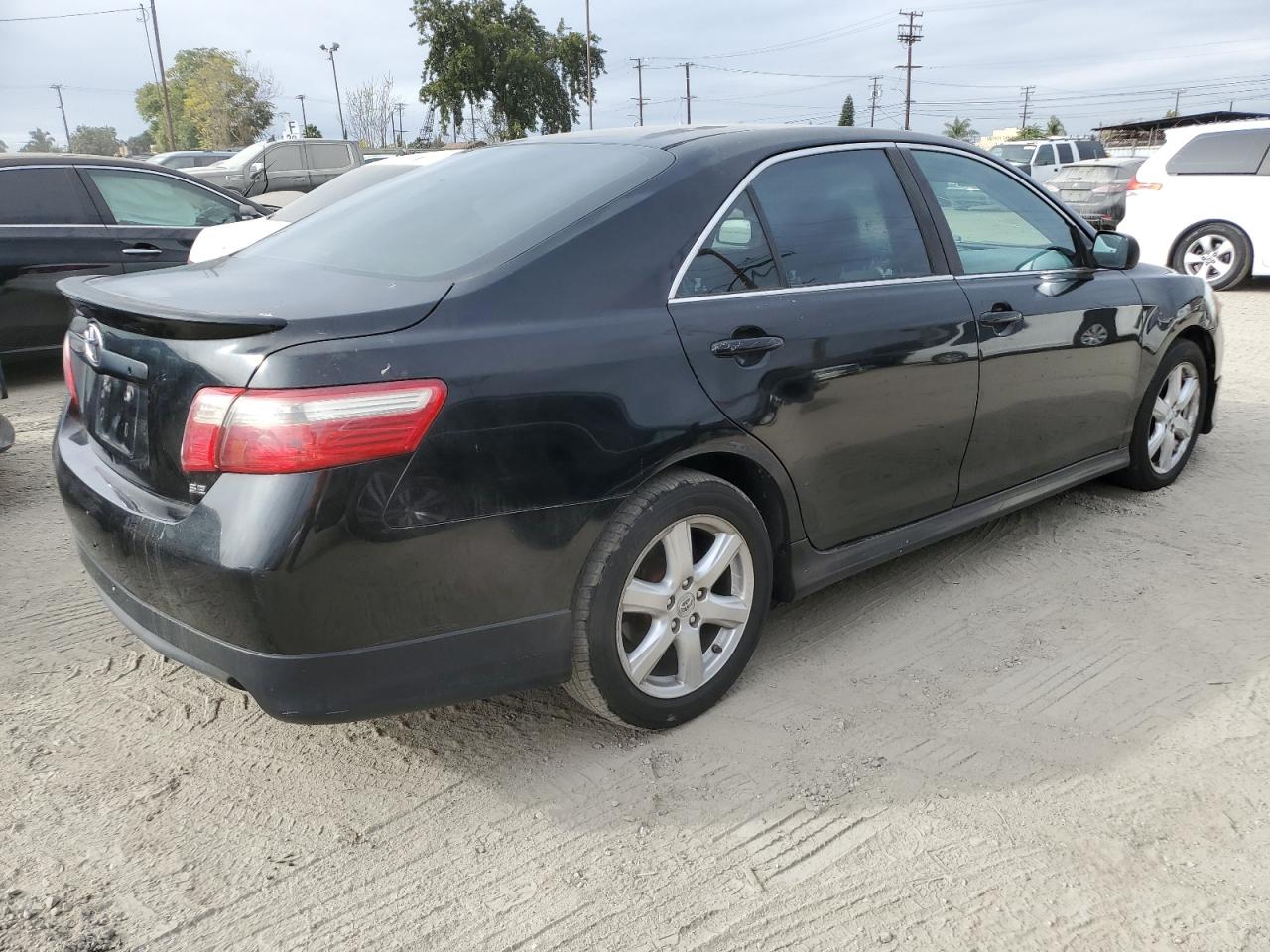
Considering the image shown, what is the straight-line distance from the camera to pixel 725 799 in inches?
99.6

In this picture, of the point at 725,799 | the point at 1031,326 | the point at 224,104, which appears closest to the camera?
the point at 725,799

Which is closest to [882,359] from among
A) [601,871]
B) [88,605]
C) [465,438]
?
[465,438]

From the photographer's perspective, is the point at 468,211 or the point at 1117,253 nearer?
the point at 468,211

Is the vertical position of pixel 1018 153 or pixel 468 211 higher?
pixel 468 211

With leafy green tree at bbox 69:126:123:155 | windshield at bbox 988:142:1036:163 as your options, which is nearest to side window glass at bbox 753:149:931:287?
windshield at bbox 988:142:1036:163

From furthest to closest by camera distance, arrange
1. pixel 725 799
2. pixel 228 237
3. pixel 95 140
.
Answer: pixel 95 140 < pixel 228 237 < pixel 725 799

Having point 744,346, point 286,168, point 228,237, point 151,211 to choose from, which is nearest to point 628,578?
point 744,346

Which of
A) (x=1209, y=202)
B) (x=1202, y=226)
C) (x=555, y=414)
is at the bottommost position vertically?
(x=1202, y=226)

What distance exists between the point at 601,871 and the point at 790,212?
1913mm

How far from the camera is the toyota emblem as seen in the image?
8.39ft

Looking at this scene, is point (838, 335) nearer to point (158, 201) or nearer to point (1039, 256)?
point (1039, 256)

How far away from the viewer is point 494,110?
5241 centimetres

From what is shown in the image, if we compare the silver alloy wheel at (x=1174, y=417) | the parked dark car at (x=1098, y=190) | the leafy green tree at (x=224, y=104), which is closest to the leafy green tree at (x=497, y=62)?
the leafy green tree at (x=224, y=104)

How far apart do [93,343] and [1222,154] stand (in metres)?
11.8
